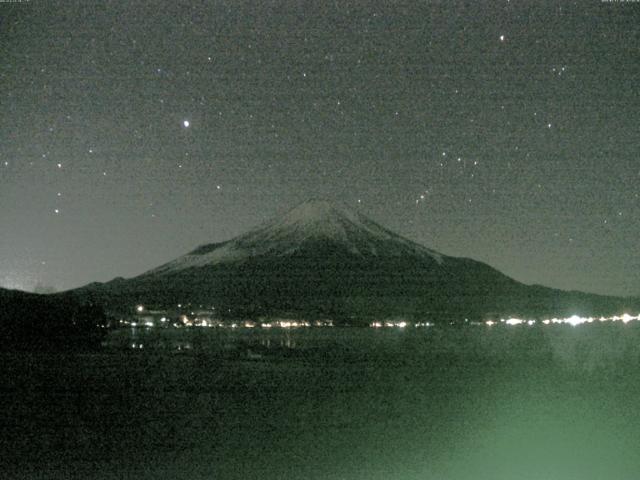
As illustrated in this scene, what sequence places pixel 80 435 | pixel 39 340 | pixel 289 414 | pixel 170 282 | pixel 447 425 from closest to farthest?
pixel 80 435
pixel 447 425
pixel 289 414
pixel 39 340
pixel 170 282

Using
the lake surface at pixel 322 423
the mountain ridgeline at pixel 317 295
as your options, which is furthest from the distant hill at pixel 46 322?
the mountain ridgeline at pixel 317 295

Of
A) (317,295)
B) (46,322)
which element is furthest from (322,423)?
(317,295)

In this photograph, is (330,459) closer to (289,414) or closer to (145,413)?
(289,414)

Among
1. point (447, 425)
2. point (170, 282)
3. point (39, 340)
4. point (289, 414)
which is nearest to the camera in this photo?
point (447, 425)

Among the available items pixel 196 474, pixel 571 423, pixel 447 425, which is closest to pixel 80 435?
pixel 196 474

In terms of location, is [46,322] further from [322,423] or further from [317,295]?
[317,295]

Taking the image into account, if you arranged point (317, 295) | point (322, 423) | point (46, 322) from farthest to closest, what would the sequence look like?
point (317, 295) < point (46, 322) < point (322, 423)

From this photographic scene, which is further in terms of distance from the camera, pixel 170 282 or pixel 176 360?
pixel 170 282
